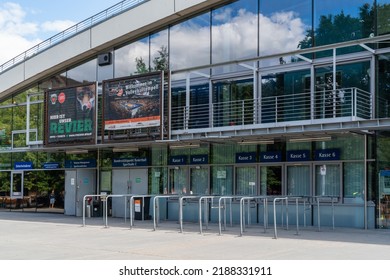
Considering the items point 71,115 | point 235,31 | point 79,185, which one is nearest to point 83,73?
point 71,115

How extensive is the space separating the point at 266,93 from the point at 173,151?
490 cm

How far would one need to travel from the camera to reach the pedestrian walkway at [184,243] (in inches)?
466

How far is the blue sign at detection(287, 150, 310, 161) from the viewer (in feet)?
64.6

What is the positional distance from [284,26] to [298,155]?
492 centimetres

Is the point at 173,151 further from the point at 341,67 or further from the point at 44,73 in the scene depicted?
the point at 44,73

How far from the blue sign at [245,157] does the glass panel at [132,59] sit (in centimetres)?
631

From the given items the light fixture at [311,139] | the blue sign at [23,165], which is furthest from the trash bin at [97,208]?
the light fixture at [311,139]

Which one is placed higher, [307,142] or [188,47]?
[188,47]

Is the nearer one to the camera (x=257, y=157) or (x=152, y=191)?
(x=257, y=157)

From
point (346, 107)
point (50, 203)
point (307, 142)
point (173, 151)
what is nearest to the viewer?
point (346, 107)

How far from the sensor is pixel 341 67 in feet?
63.6

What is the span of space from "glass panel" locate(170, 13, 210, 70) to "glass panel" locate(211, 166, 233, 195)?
14.5 ft
